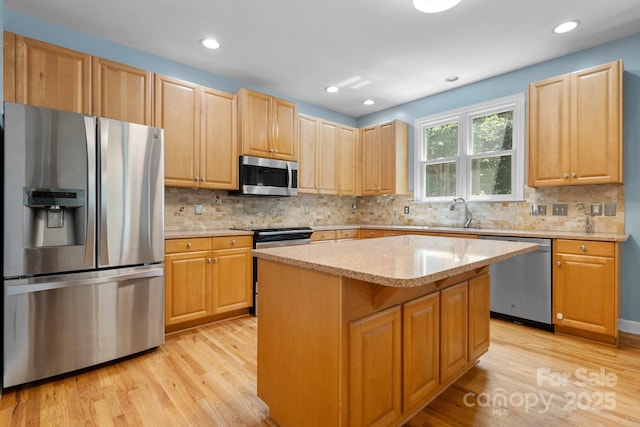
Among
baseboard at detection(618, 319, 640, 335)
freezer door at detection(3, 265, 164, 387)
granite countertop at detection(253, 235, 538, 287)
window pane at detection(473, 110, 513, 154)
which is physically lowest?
baseboard at detection(618, 319, 640, 335)

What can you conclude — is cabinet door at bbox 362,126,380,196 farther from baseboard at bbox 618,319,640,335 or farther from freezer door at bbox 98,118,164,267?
freezer door at bbox 98,118,164,267

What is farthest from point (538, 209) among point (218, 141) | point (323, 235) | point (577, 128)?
point (218, 141)

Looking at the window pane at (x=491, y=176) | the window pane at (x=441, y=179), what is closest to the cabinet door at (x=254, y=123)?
the window pane at (x=441, y=179)

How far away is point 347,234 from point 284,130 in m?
1.66

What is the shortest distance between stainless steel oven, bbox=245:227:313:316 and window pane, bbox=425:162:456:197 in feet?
6.27

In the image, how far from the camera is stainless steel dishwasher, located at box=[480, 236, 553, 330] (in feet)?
9.65

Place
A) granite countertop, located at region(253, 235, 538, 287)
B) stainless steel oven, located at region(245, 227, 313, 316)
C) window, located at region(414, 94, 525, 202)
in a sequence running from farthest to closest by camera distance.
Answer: window, located at region(414, 94, 525, 202), stainless steel oven, located at region(245, 227, 313, 316), granite countertop, located at region(253, 235, 538, 287)

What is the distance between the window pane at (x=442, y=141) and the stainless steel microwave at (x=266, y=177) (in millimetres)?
1987

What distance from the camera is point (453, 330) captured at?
1.91 meters

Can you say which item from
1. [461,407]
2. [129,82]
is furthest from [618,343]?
[129,82]

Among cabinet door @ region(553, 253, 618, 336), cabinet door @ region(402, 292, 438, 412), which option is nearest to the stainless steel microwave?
cabinet door @ region(402, 292, 438, 412)

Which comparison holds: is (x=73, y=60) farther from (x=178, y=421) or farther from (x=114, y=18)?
(x=178, y=421)

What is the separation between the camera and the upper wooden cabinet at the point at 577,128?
2.79 metres

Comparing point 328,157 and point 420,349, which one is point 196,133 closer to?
point 328,157
